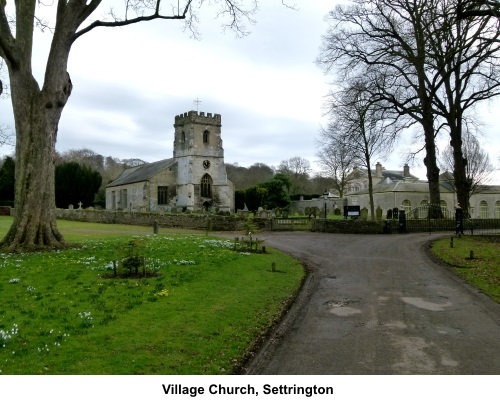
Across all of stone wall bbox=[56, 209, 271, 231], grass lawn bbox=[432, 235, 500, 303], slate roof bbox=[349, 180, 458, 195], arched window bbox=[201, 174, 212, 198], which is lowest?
grass lawn bbox=[432, 235, 500, 303]

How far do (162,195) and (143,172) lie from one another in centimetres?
770

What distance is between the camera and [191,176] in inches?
2085

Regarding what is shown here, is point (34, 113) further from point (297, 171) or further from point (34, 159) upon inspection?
point (297, 171)

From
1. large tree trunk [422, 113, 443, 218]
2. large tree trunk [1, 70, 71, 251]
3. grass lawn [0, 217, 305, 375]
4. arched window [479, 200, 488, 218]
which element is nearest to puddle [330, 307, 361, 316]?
grass lawn [0, 217, 305, 375]

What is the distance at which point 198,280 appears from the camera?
34.0 ft

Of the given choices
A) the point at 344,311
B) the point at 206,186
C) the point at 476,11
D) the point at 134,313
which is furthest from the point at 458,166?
the point at 206,186

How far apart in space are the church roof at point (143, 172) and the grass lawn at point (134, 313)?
1690 inches

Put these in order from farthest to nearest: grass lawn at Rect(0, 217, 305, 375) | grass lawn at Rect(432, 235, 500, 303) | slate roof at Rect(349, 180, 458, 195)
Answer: slate roof at Rect(349, 180, 458, 195), grass lawn at Rect(432, 235, 500, 303), grass lawn at Rect(0, 217, 305, 375)

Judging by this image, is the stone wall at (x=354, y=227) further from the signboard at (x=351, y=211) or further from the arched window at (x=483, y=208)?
the arched window at (x=483, y=208)

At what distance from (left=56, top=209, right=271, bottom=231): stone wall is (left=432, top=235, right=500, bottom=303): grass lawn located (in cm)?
1129

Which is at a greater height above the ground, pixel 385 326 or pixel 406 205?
pixel 406 205

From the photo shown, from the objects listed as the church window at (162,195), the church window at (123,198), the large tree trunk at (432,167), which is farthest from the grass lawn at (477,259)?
the church window at (123,198)

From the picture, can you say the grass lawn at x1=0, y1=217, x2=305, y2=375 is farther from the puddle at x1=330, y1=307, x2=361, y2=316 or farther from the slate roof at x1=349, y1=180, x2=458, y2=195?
the slate roof at x1=349, y1=180, x2=458, y2=195

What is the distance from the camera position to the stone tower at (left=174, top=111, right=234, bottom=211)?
5334cm
